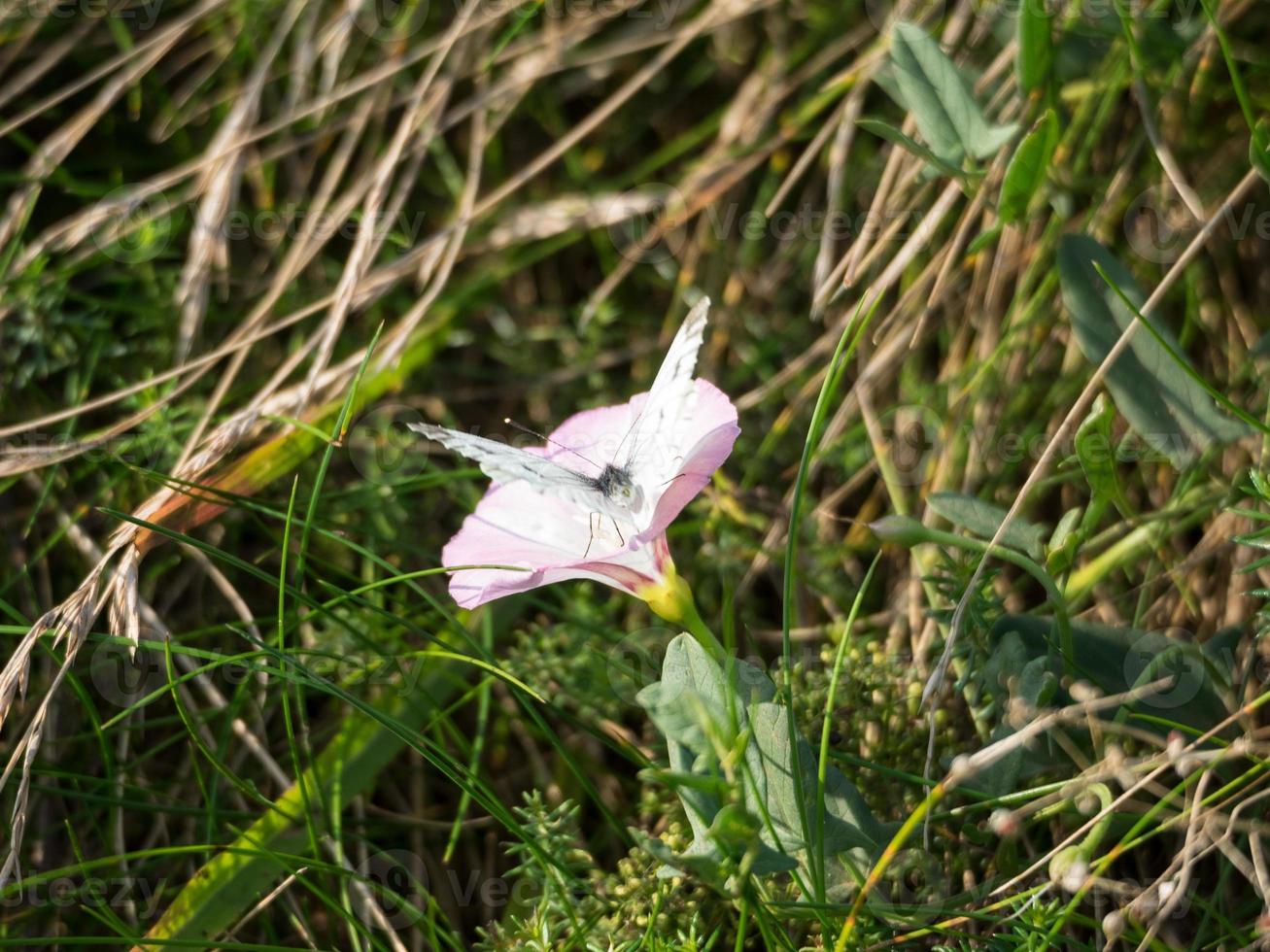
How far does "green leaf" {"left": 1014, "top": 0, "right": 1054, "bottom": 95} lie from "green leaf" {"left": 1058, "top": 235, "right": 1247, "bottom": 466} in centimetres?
25

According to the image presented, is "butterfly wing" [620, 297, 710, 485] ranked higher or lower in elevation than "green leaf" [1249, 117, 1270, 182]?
lower

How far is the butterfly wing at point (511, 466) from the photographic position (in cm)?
111

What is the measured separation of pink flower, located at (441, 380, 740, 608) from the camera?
1208mm

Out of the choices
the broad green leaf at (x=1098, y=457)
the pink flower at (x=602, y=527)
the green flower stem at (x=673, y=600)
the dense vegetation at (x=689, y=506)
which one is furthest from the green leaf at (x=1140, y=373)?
the green flower stem at (x=673, y=600)

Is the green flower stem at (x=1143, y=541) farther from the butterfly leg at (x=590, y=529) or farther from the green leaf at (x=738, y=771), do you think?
the butterfly leg at (x=590, y=529)

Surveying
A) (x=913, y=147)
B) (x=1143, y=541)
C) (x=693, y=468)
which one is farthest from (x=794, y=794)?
(x=913, y=147)

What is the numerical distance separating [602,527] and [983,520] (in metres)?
0.44

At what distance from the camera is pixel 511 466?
3.67 feet

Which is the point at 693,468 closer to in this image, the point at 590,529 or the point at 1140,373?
the point at 590,529

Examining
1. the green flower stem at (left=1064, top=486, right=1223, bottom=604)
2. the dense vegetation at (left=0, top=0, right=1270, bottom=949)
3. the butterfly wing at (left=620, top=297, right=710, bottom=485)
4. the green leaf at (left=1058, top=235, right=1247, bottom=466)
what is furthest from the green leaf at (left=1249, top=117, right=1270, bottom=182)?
the butterfly wing at (left=620, top=297, right=710, bottom=485)

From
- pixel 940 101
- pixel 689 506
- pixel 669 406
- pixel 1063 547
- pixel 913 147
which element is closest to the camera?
pixel 669 406

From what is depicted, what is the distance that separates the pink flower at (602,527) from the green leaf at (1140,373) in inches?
20.2

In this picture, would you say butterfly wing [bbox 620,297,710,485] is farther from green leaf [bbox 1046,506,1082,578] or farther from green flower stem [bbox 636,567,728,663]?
green leaf [bbox 1046,506,1082,578]

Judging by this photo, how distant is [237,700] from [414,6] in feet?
4.74
